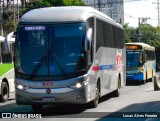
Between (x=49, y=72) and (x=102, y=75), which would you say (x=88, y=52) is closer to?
(x=49, y=72)

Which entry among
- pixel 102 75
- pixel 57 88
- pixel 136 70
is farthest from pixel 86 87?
pixel 136 70

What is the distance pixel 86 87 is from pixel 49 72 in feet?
4.16

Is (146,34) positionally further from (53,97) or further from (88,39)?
(53,97)

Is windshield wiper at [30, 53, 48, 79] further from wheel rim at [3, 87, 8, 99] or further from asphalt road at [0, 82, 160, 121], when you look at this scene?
wheel rim at [3, 87, 8, 99]

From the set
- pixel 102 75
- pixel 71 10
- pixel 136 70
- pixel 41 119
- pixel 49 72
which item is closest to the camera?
pixel 41 119

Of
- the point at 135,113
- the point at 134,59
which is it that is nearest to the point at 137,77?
the point at 134,59

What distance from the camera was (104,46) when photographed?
1809cm

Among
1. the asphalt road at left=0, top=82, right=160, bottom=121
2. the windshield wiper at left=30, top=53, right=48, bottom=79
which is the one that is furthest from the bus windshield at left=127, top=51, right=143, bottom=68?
the windshield wiper at left=30, top=53, right=48, bottom=79

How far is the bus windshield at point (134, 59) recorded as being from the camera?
111 feet

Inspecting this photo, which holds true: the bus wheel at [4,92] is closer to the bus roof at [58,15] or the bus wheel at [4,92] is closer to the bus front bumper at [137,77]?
the bus roof at [58,15]

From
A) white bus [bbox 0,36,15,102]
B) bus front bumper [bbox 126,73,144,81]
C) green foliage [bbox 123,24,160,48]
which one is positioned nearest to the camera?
white bus [bbox 0,36,15,102]

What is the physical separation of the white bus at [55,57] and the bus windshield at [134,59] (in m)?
18.5

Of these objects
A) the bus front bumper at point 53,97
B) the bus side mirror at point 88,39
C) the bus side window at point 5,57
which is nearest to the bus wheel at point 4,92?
the bus side window at point 5,57

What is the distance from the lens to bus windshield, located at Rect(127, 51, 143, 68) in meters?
33.8
